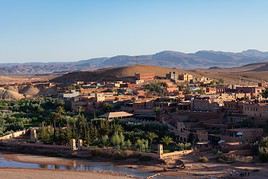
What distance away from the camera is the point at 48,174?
3509cm

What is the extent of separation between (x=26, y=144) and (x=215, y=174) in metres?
17.2

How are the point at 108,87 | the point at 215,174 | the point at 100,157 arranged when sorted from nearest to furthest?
the point at 215,174, the point at 100,157, the point at 108,87

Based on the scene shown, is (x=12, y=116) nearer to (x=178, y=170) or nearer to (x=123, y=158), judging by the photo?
(x=123, y=158)

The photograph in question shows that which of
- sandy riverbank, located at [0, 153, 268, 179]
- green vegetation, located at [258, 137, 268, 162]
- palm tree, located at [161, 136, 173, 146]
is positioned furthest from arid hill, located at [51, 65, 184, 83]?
green vegetation, located at [258, 137, 268, 162]

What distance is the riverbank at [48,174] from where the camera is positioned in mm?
33719

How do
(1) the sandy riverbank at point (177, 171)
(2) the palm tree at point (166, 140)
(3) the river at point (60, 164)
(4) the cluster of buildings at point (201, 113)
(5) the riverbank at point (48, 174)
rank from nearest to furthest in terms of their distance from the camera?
(1) the sandy riverbank at point (177, 171) → (5) the riverbank at point (48, 174) → (3) the river at point (60, 164) → (4) the cluster of buildings at point (201, 113) → (2) the palm tree at point (166, 140)

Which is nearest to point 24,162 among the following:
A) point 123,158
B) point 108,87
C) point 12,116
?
point 123,158

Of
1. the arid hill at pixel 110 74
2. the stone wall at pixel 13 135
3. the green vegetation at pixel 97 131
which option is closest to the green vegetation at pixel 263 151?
the green vegetation at pixel 97 131

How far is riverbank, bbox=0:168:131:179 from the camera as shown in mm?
33719

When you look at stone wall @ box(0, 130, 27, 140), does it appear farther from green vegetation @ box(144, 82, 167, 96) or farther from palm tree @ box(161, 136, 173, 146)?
green vegetation @ box(144, 82, 167, 96)

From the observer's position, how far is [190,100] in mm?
54344

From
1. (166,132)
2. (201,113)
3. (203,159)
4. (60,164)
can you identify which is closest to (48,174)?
(60,164)

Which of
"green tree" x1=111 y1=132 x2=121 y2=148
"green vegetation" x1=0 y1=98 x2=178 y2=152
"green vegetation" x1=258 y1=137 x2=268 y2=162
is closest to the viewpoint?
"green vegetation" x1=258 y1=137 x2=268 y2=162

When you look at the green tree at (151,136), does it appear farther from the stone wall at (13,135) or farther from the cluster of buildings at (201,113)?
the stone wall at (13,135)
